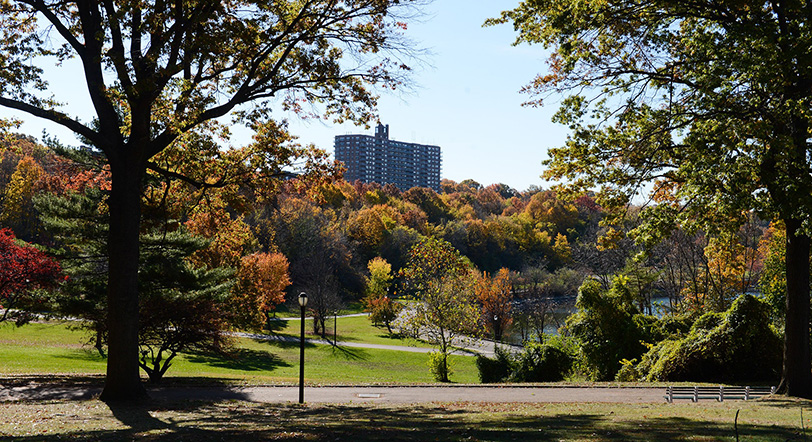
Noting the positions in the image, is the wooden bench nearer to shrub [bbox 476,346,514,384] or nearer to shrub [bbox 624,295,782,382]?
shrub [bbox 624,295,782,382]

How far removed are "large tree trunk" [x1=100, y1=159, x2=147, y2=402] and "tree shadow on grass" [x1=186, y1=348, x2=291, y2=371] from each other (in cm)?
1724

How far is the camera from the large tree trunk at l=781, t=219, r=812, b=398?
11898 mm

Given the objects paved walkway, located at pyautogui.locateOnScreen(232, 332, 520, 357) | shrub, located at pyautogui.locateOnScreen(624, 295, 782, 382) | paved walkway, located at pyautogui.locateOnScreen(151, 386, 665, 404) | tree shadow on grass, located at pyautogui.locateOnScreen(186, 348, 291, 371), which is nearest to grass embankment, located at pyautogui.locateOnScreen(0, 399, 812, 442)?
paved walkway, located at pyautogui.locateOnScreen(151, 386, 665, 404)

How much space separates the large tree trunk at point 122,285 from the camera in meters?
11.2

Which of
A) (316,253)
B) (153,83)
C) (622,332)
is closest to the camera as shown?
(153,83)

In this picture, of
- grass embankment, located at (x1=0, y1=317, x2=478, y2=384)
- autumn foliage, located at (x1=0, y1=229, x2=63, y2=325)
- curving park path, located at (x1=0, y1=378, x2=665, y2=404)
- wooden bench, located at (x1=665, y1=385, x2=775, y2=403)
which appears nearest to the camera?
wooden bench, located at (x1=665, y1=385, x2=775, y2=403)

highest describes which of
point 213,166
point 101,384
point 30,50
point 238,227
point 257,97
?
point 30,50

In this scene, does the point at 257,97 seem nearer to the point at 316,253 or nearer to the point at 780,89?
the point at 780,89

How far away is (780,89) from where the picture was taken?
1034 centimetres

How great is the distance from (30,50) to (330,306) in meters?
35.8

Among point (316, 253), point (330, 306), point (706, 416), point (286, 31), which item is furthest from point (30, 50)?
point (316, 253)

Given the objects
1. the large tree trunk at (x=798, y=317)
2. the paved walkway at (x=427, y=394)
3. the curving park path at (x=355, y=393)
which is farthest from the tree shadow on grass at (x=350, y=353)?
the large tree trunk at (x=798, y=317)

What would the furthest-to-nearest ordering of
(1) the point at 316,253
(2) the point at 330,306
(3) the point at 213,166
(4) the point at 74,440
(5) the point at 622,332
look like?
(1) the point at 316,253
(2) the point at 330,306
(5) the point at 622,332
(3) the point at 213,166
(4) the point at 74,440

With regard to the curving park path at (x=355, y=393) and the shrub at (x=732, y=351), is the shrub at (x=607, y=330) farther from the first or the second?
the curving park path at (x=355, y=393)
